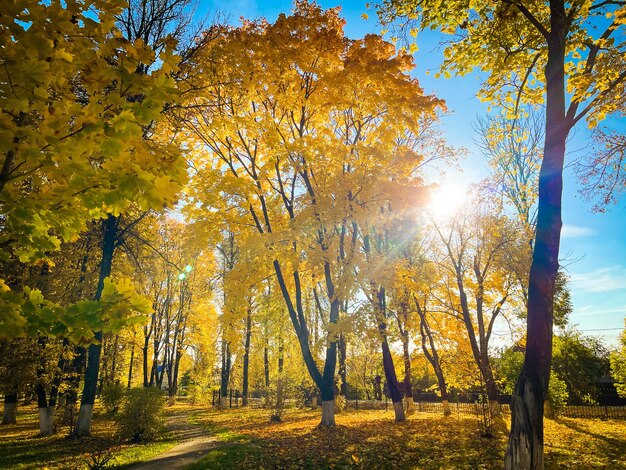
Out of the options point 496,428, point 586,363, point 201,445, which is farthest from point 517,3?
point 586,363

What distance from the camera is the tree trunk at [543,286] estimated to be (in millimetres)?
4359

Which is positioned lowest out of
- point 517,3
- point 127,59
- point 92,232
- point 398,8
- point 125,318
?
point 125,318

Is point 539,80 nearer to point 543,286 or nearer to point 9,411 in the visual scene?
point 543,286

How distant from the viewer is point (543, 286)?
4.77m

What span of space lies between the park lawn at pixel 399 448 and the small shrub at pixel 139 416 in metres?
2.35

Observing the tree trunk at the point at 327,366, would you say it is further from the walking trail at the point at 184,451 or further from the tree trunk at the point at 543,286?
the tree trunk at the point at 543,286

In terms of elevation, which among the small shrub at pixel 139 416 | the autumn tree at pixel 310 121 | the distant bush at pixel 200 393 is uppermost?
the autumn tree at pixel 310 121

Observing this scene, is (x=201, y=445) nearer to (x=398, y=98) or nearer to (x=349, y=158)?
(x=349, y=158)

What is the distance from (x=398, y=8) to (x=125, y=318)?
697 centimetres

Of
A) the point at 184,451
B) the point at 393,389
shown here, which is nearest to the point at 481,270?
the point at 393,389

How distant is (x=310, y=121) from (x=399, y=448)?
11.1m

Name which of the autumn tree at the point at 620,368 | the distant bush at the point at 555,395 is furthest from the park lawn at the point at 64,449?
the autumn tree at the point at 620,368

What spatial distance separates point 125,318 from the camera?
279 centimetres

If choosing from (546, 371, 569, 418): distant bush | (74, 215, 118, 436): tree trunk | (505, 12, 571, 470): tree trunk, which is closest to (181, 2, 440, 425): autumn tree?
(74, 215, 118, 436): tree trunk
